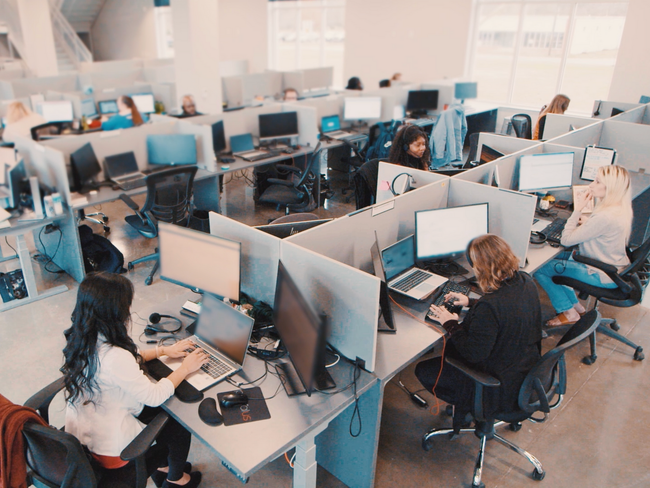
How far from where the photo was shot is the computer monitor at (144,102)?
778 centimetres

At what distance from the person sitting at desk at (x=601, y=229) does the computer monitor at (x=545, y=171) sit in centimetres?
50

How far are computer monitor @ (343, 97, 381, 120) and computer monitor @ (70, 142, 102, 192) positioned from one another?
3448mm

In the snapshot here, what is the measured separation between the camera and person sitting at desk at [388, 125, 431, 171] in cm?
372

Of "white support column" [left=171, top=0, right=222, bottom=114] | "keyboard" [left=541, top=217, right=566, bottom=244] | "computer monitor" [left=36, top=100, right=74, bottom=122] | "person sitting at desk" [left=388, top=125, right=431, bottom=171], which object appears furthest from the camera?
"computer monitor" [left=36, top=100, right=74, bottom=122]

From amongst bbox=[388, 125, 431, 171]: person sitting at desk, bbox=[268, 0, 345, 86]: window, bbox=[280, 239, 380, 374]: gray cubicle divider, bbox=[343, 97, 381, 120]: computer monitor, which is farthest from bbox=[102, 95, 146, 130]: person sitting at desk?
bbox=[268, 0, 345, 86]: window

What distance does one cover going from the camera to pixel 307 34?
12.1 m

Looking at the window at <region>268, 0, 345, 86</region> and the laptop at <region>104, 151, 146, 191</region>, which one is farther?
the window at <region>268, 0, 345, 86</region>

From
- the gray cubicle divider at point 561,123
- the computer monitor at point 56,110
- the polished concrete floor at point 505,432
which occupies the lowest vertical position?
the polished concrete floor at point 505,432

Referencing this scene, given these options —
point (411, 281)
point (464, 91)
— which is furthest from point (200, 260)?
point (464, 91)

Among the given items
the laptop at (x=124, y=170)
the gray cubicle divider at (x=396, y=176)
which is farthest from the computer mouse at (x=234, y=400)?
the laptop at (x=124, y=170)

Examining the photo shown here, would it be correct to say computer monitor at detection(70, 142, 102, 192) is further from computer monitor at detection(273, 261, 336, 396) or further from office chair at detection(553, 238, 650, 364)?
office chair at detection(553, 238, 650, 364)

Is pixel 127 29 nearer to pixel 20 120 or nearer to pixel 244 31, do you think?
pixel 244 31

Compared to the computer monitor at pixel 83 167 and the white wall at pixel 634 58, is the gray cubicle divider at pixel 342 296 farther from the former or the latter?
the white wall at pixel 634 58

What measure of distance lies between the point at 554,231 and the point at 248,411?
257 centimetres
